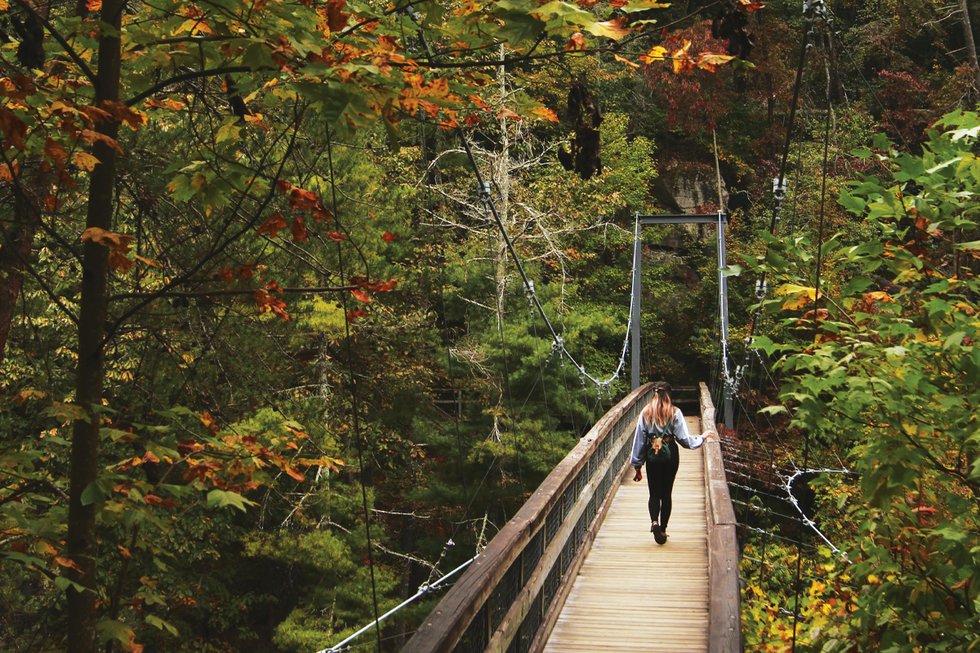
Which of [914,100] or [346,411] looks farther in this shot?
[914,100]

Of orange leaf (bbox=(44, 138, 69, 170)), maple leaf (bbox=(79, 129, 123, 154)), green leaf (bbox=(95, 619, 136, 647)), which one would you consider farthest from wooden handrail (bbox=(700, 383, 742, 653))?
orange leaf (bbox=(44, 138, 69, 170))

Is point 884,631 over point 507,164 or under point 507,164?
under

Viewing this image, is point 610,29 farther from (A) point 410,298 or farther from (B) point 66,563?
(A) point 410,298

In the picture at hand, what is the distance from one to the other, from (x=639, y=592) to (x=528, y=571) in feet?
5.28

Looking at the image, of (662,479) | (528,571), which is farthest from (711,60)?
(662,479)

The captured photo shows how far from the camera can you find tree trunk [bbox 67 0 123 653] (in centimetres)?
239

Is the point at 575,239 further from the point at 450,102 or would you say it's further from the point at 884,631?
the point at 450,102

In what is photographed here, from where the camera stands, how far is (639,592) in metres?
5.76

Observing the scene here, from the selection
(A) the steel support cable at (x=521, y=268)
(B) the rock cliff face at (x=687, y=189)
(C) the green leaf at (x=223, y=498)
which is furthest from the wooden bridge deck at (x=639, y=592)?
(B) the rock cliff face at (x=687, y=189)

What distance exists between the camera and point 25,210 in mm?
3371

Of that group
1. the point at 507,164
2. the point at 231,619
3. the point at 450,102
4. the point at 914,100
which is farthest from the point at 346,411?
the point at 914,100

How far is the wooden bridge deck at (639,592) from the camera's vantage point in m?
4.85

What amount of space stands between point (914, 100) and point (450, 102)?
25463 millimetres

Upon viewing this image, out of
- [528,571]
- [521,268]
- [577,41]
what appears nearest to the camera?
[577,41]
